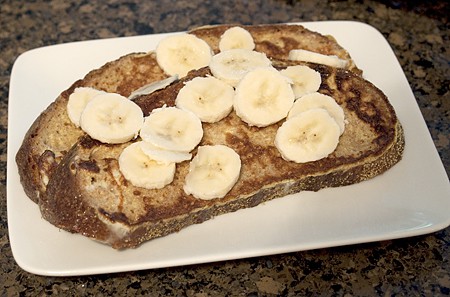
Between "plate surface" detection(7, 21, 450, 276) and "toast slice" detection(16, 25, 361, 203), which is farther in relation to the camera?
"toast slice" detection(16, 25, 361, 203)

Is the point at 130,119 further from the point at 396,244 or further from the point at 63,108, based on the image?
the point at 396,244

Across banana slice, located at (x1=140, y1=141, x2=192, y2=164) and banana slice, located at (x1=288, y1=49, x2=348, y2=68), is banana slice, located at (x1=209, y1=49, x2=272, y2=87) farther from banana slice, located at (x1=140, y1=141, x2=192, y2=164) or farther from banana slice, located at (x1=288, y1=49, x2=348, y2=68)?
banana slice, located at (x1=140, y1=141, x2=192, y2=164)

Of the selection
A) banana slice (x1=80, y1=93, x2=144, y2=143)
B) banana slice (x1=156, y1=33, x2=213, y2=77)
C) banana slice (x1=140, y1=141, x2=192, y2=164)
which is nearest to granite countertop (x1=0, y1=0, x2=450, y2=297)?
banana slice (x1=140, y1=141, x2=192, y2=164)

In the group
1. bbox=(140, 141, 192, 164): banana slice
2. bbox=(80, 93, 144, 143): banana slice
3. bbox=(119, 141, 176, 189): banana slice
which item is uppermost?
bbox=(80, 93, 144, 143): banana slice

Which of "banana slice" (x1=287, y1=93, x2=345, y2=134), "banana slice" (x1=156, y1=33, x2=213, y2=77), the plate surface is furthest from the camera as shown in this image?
"banana slice" (x1=156, y1=33, x2=213, y2=77)

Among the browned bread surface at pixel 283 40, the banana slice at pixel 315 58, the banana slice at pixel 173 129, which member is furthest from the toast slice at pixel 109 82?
the banana slice at pixel 173 129

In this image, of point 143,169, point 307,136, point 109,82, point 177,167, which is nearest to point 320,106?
point 307,136

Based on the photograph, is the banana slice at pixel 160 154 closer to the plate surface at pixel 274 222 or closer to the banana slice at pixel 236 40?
the plate surface at pixel 274 222
